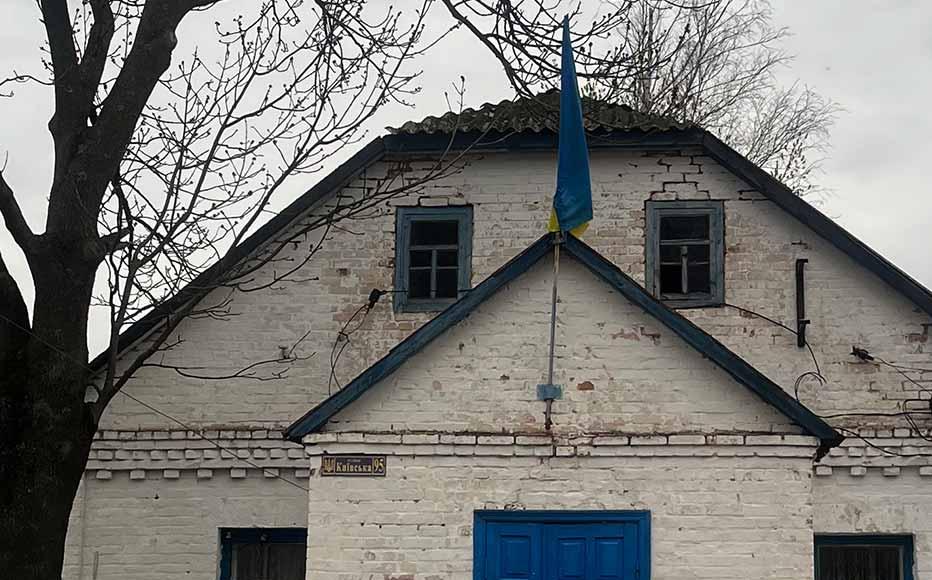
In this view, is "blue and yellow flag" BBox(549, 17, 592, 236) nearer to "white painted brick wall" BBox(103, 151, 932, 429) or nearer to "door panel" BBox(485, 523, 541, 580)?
"door panel" BBox(485, 523, 541, 580)

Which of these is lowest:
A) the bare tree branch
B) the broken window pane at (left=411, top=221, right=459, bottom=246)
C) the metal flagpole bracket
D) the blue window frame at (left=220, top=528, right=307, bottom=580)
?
the blue window frame at (left=220, top=528, right=307, bottom=580)

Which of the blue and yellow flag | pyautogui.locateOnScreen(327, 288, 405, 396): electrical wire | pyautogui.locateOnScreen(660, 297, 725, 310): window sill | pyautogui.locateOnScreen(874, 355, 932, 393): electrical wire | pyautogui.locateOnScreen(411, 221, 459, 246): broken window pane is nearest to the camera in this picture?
the blue and yellow flag

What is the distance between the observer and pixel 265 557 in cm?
1277

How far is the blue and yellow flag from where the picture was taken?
10336mm

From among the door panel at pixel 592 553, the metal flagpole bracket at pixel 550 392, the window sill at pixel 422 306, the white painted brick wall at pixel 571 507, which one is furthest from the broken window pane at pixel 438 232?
the door panel at pixel 592 553

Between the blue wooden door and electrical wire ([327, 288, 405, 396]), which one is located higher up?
electrical wire ([327, 288, 405, 396])

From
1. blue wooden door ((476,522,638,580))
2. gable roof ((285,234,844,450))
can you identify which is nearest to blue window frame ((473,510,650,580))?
blue wooden door ((476,522,638,580))

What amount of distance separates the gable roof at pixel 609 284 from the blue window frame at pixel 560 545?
4.27 ft

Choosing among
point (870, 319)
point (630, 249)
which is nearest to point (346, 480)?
point (630, 249)

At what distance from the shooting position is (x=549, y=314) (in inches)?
406

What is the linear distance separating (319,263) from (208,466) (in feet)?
7.23

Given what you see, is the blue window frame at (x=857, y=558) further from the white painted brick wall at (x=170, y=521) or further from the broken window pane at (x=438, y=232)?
the white painted brick wall at (x=170, y=521)

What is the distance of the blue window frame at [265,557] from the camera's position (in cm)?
1269

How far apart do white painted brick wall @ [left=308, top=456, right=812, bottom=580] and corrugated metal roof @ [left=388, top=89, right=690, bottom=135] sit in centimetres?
359
